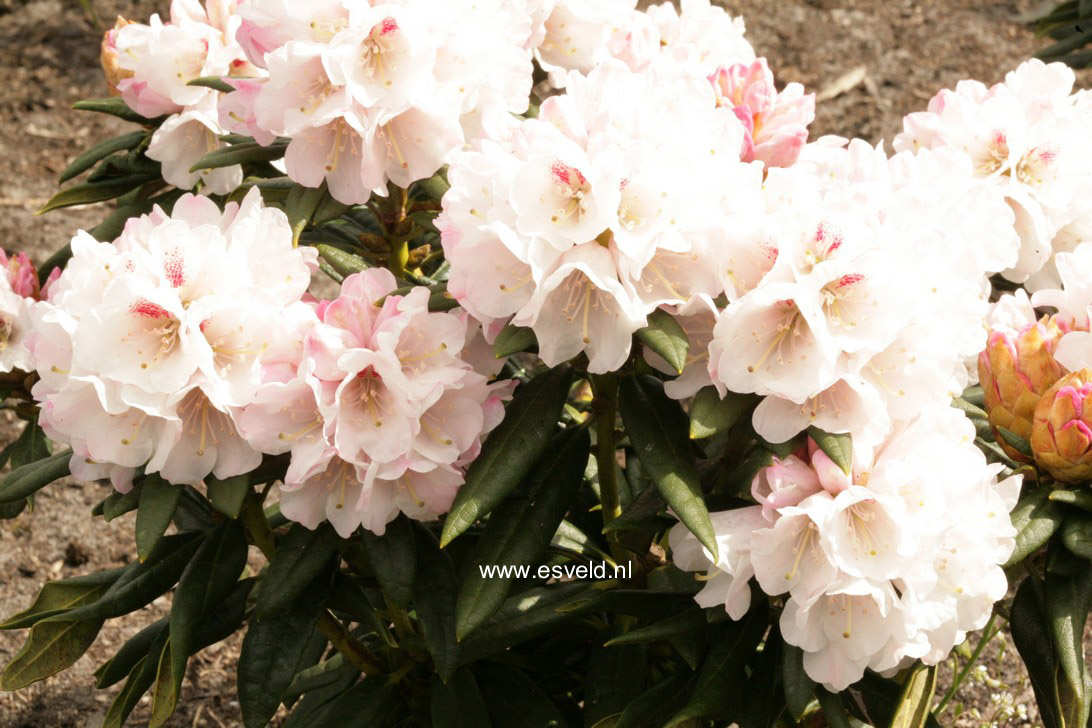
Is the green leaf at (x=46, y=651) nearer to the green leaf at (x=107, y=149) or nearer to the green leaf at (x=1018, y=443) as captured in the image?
the green leaf at (x=107, y=149)

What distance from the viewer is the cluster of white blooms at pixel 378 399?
4.65ft

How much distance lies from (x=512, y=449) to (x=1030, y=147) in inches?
38.9

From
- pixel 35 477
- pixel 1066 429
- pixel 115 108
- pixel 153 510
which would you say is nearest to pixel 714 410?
pixel 1066 429

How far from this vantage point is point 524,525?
5.29ft

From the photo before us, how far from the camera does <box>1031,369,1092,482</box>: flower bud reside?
4.90 feet

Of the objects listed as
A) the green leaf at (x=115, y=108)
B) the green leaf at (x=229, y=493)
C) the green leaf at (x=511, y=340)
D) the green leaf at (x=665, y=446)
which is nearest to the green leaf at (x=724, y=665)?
the green leaf at (x=665, y=446)

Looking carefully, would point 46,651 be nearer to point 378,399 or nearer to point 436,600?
point 436,600

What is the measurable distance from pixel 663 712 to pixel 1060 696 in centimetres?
50

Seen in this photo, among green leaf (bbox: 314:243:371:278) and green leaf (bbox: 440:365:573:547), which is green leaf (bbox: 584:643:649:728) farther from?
green leaf (bbox: 314:243:371:278)

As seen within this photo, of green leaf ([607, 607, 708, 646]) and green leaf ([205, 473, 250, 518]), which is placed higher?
green leaf ([205, 473, 250, 518])

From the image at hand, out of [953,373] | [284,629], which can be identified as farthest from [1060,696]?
[284,629]

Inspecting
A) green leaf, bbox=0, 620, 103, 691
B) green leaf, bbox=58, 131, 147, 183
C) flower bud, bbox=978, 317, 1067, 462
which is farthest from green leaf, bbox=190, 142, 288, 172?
flower bud, bbox=978, 317, 1067, 462

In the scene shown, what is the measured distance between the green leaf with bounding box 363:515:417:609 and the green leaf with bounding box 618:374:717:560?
329mm

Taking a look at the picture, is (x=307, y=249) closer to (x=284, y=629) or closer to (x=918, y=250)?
(x=284, y=629)
